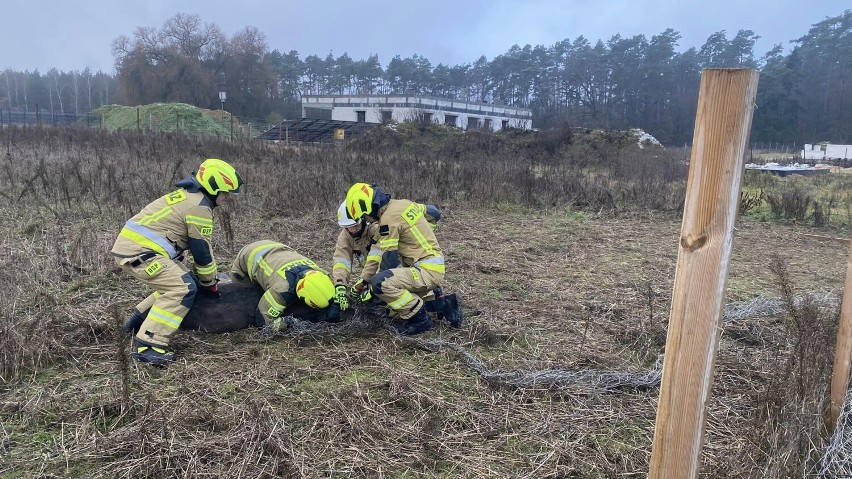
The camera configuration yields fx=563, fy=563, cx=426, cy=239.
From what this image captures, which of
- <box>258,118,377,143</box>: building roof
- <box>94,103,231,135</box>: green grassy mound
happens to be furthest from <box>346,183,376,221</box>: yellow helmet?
<box>94,103,231,135</box>: green grassy mound

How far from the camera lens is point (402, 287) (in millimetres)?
4656

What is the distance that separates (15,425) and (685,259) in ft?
11.5

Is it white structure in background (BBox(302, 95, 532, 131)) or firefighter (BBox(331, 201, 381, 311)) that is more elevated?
white structure in background (BBox(302, 95, 532, 131))

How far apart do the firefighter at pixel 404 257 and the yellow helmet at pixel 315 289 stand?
373 millimetres

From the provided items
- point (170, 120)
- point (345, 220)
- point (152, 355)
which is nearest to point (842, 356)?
point (345, 220)

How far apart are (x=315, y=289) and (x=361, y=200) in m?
0.83

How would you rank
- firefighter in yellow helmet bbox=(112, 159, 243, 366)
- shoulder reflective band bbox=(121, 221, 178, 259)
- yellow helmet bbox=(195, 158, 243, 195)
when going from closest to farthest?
firefighter in yellow helmet bbox=(112, 159, 243, 366) → shoulder reflective band bbox=(121, 221, 178, 259) → yellow helmet bbox=(195, 158, 243, 195)

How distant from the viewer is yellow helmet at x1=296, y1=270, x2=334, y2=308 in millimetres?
4598

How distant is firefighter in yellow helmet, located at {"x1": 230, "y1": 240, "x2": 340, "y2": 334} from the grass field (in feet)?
0.64

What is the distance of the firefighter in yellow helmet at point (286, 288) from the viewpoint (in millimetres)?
4602

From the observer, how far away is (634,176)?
1634cm

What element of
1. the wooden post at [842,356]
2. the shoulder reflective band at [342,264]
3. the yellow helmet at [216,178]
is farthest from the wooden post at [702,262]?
the shoulder reflective band at [342,264]

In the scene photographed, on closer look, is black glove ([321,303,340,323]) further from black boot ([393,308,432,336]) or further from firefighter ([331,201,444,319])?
black boot ([393,308,432,336])

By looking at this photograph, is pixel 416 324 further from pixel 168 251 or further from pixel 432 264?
pixel 168 251
